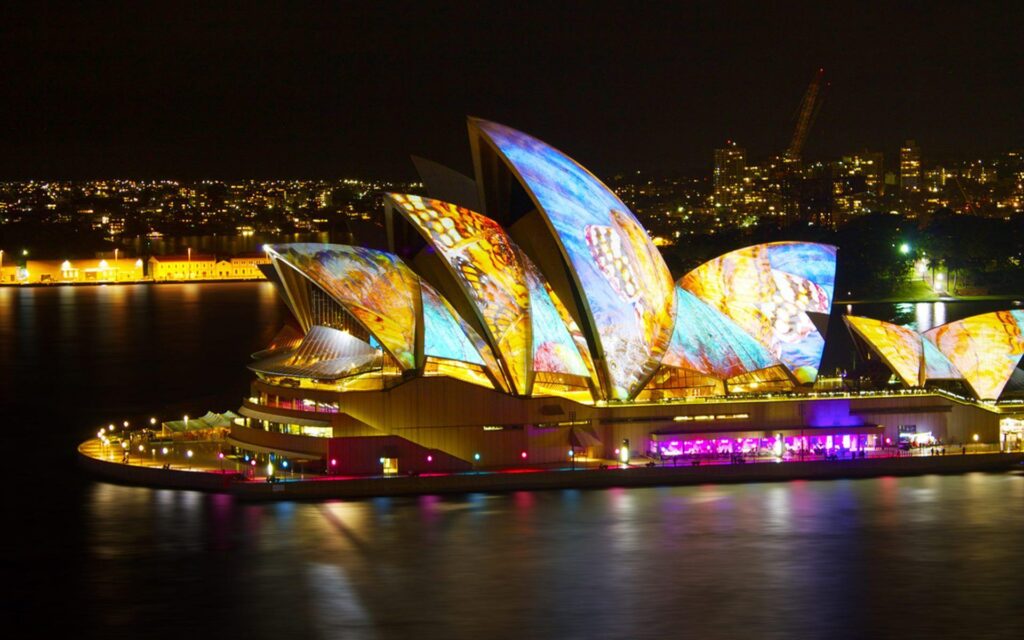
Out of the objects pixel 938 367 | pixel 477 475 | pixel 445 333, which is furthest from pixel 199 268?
pixel 477 475

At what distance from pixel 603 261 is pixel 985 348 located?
10764 mm

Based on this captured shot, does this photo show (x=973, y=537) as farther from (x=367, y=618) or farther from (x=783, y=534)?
(x=367, y=618)

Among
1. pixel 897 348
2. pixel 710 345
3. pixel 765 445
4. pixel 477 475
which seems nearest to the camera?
pixel 477 475

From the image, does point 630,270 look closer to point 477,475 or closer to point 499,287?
point 499,287

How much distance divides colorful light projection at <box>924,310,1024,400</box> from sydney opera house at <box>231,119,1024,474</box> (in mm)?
57

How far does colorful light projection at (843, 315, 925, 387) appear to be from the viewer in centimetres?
3556

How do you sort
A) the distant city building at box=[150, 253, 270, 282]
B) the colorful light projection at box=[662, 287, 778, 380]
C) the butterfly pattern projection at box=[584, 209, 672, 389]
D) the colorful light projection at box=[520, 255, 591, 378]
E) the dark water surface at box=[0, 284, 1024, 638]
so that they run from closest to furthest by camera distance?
1. the dark water surface at box=[0, 284, 1024, 638]
2. the colorful light projection at box=[520, 255, 591, 378]
3. the butterfly pattern projection at box=[584, 209, 672, 389]
4. the colorful light projection at box=[662, 287, 778, 380]
5. the distant city building at box=[150, 253, 270, 282]

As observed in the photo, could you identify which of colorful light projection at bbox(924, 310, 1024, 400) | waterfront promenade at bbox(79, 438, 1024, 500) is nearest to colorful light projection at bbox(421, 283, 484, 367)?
waterfront promenade at bbox(79, 438, 1024, 500)

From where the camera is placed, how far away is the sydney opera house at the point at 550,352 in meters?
31.9

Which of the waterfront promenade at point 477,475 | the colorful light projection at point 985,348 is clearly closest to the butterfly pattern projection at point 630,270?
the waterfront promenade at point 477,475

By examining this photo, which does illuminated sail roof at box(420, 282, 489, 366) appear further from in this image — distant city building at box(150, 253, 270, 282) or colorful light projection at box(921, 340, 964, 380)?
distant city building at box(150, 253, 270, 282)

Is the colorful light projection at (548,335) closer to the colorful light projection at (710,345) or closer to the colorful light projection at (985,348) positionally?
the colorful light projection at (710,345)

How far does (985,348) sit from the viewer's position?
3634 cm

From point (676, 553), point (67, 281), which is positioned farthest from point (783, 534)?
point (67, 281)
